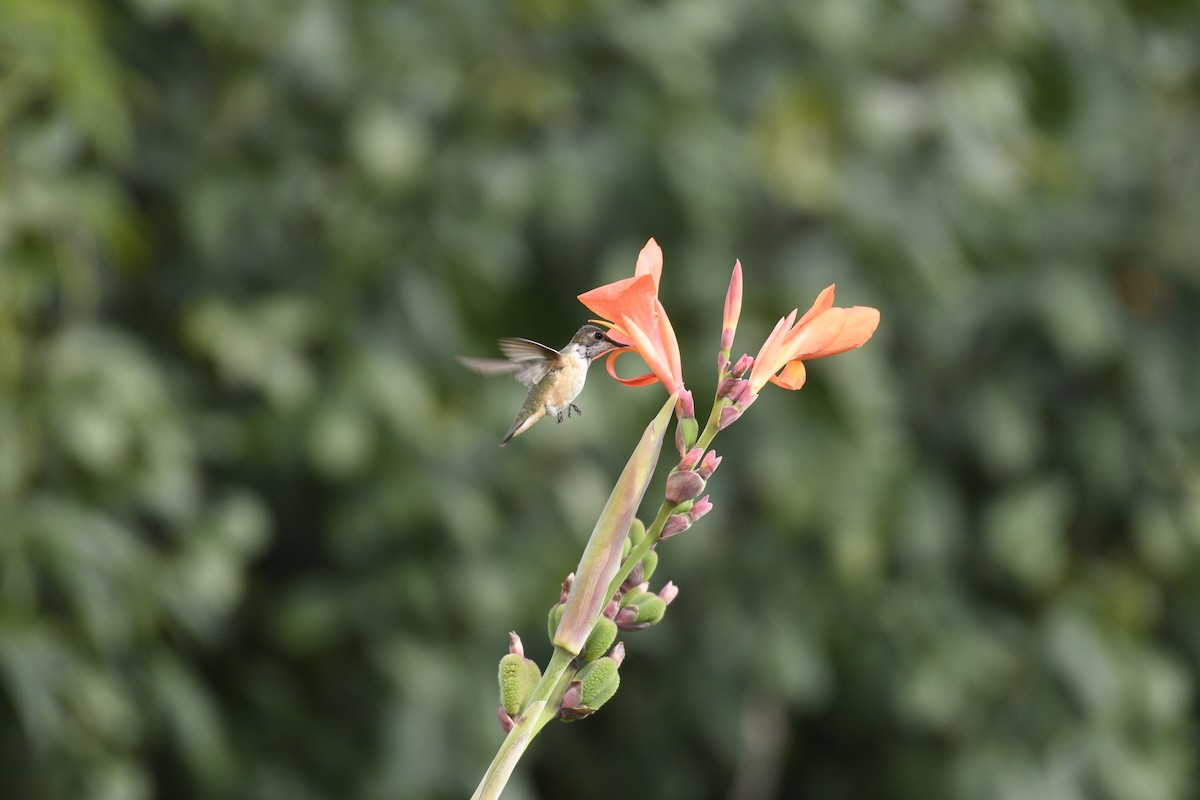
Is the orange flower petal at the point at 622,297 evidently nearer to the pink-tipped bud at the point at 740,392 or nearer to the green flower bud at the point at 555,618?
the pink-tipped bud at the point at 740,392

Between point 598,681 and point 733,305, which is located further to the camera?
point 733,305

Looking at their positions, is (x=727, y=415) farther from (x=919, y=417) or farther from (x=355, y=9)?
(x=919, y=417)

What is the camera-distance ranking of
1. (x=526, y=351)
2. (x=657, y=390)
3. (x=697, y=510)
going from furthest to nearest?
(x=657, y=390), (x=526, y=351), (x=697, y=510)

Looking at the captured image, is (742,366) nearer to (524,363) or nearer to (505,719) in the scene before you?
(505,719)

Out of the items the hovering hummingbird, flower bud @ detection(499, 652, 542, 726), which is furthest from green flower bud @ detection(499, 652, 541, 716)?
the hovering hummingbird

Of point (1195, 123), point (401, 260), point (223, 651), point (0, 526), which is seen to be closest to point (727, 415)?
point (0, 526)

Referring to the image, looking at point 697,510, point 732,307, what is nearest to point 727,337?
point 732,307

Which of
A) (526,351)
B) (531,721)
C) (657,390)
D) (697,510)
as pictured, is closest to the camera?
(531,721)
